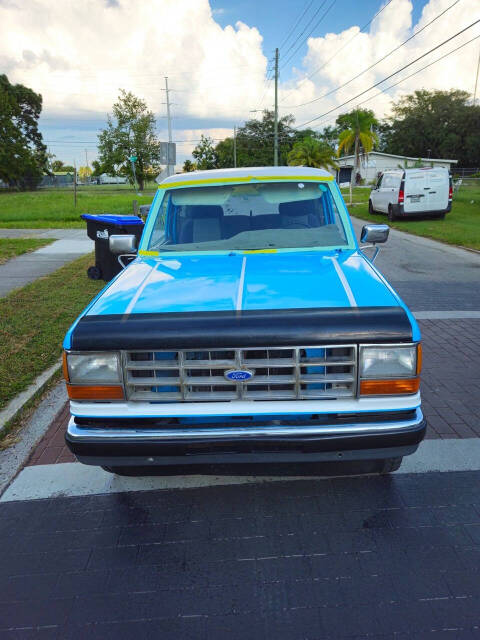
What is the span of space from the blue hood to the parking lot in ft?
4.18

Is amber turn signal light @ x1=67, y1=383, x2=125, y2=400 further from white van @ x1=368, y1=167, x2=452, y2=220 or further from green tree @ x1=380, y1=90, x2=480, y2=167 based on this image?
green tree @ x1=380, y1=90, x2=480, y2=167

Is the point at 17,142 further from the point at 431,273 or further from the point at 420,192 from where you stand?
the point at 431,273

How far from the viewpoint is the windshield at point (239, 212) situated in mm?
4246

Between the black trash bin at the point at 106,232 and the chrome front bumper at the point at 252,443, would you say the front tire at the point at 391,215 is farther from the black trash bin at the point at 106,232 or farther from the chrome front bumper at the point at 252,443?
the chrome front bumper at the point at 252,443

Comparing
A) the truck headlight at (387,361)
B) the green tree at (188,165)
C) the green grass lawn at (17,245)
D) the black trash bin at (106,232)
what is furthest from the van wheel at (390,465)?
the green tree at (188,165)

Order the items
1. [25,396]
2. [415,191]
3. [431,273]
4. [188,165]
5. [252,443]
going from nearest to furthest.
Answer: [252,443] → [25,396] → [431,273] → [415,191] → [188,165]

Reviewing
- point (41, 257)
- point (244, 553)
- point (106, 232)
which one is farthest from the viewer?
point (41, 257)

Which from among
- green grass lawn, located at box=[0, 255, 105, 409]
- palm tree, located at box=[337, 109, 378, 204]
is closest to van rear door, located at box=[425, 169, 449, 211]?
green grass lawn, located at box=[0, 255, 105, 409]

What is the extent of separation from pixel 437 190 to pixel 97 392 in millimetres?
19310

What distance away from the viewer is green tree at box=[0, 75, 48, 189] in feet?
186

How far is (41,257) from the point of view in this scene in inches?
509

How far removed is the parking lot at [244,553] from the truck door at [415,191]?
16.8 m

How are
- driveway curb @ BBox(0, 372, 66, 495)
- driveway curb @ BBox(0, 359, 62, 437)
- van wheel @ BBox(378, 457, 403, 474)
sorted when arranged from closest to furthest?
1. van wheel @ BBox(378, 457, 403, 474)
2. driveway curb @ BBox(0, 372, 66, 495)
3. driveway curb @ BBox(0, 359, 62, 437)

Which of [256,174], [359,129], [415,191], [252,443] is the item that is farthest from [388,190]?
[359,129]
